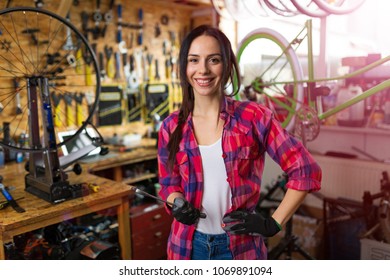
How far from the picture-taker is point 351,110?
1.51 m

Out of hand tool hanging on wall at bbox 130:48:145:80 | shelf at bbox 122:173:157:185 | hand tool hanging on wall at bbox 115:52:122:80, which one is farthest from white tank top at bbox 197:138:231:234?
hand tool hanging on wall at bbox 130:48:145:80

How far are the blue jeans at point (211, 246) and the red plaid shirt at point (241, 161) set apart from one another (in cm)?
2

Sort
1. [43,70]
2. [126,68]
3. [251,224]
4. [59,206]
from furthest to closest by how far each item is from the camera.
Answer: [126,68]
[43,70]
[59,206]
[251,224]

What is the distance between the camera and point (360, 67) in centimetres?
130

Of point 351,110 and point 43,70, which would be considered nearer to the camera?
point 351,110

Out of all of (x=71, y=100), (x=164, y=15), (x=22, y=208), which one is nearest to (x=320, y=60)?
(x=22, y=208)

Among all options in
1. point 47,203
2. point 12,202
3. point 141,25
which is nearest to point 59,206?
point 47,203

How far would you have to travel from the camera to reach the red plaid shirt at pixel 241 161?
3.18 ft

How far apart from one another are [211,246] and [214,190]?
16 cm

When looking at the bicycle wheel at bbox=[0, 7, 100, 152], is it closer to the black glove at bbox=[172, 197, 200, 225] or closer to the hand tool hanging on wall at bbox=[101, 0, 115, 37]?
the hand tool hanging on wall at bbox=[101, 0, 115, 37]

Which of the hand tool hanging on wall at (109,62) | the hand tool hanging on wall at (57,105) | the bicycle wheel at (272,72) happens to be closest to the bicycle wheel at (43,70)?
the hand tool hanging on wall at (57,105)

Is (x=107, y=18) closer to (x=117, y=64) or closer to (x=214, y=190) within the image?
(x=117, y=64)

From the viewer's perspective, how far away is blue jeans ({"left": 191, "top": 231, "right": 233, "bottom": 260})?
107cm

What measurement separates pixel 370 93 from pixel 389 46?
0.61 ft
